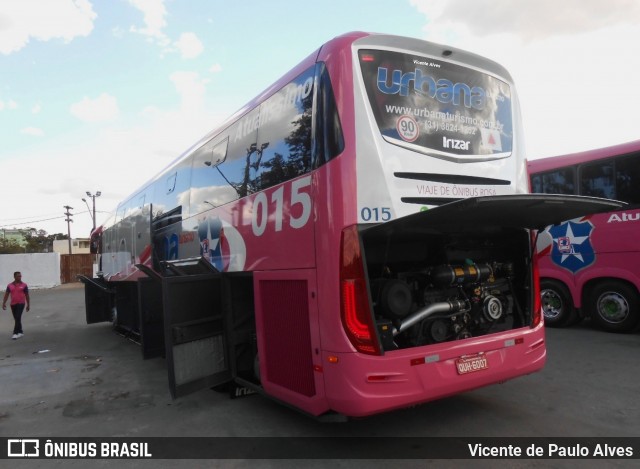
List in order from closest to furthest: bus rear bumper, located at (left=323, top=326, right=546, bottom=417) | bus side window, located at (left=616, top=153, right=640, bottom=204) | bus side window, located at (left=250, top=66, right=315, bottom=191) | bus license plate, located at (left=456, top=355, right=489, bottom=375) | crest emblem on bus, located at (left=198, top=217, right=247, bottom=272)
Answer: bus rear bumper, located at (left=323, top=326, right=546, bottom=417) → bus license plate, located at (left=456, top=355, right=489, bottom=375) → bus side window, located at (left=250, top=66, right=315, bottom=191) → crest emblem on bus, located at (left=198, top=217, right=247, bottom=272) → bus side window, located at (left=616, top=153, right=640, bottom=204)

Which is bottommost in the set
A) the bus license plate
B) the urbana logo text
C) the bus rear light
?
the bus license plate

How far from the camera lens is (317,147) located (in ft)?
12.6

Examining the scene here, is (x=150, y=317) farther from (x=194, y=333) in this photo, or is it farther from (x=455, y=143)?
(x=455, y=143)

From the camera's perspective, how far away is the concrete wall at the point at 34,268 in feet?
110

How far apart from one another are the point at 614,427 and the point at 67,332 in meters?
12.6

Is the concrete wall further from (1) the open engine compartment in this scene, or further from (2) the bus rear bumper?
(2) the bus rear bumper

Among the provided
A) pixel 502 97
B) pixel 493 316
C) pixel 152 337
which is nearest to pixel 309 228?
pixel 493 316

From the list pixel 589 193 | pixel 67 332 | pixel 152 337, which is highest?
pixel 589 193

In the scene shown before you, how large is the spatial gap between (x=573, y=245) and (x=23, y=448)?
360 inches

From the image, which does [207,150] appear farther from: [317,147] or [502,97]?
[502,97]

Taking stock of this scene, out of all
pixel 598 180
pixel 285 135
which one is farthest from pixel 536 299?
pixel 598 180

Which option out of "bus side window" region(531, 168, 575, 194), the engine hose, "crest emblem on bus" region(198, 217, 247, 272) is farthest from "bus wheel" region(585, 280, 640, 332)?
"crest emblem on bus" region(198, 217, 247, 272)

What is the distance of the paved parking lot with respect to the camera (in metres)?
4.34

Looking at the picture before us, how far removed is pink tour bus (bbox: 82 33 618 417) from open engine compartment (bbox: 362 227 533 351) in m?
0.02
